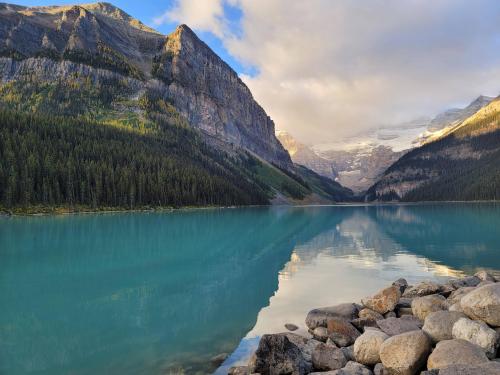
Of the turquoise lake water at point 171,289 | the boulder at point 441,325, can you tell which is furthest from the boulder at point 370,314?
the boulder at point 441,325

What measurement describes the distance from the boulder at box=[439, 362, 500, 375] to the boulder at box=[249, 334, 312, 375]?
571 cm

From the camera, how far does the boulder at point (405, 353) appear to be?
48.0ft

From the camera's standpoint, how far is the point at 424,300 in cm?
2211

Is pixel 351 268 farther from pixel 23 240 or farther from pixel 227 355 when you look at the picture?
pixel 23 240

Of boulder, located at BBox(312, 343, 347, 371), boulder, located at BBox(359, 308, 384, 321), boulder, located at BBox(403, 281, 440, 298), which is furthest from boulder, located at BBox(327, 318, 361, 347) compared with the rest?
boulder, located at BBox(403, 281, 440, 298)

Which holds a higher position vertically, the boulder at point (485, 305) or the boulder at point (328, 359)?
the boulder at point (485, 305)

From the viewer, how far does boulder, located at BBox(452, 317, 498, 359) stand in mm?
14734

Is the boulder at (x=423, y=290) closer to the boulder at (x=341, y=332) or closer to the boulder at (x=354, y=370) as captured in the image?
the boulder at (x=341, y=332)

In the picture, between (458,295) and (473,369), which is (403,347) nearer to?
(473,369)

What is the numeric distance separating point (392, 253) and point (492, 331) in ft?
134

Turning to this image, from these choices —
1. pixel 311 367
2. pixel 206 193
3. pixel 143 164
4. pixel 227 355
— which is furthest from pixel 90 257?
pixel 206 193

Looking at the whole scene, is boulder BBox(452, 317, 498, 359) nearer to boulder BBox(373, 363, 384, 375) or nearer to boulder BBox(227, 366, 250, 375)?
boulder BBox(373, 363, 384, 375)

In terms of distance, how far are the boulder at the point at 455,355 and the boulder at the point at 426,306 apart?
266 inches

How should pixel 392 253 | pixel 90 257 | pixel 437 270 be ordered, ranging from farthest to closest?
pixel 392 253 → pixel 90 257 → pixel 437 270
